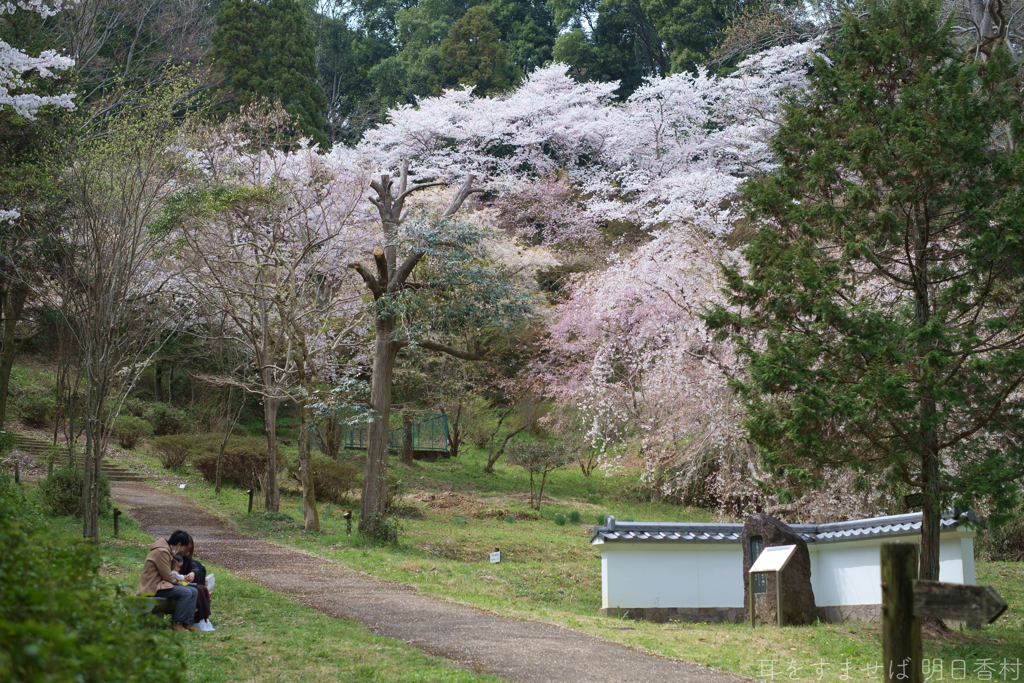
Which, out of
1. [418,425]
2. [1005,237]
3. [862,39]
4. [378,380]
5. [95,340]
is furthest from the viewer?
[418,425]

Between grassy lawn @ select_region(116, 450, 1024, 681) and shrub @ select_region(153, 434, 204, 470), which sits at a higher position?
shrub @ select_region(153, 434, 204, 470)

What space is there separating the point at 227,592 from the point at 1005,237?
7722 mm

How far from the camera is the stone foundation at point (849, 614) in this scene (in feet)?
29.0

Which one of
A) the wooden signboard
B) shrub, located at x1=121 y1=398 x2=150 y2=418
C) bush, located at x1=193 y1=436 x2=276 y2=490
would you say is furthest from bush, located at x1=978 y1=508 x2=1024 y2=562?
shrub, located at x1=121 y1=398 x2=150 y2=418

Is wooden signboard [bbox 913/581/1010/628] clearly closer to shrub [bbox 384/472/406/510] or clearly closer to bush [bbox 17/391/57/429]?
shrub [bbox 384/472/406/510]

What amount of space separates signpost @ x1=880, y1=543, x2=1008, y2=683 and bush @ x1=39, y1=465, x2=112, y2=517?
1170 centimetres

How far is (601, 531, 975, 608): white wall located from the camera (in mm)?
8859

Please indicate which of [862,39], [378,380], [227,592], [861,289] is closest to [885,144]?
[862,39]

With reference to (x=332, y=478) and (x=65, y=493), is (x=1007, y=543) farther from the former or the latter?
(x=65, y=493)

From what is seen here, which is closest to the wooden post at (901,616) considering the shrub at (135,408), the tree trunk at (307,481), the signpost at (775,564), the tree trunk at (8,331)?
the signpost at (775,564)

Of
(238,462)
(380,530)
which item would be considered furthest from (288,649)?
(238,462)

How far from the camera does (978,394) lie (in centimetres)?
687

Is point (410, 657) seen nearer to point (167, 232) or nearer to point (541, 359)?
point (167, 232)

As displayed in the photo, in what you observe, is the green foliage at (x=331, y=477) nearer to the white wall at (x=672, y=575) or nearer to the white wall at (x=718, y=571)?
the white wall at (x=672, y=575)
